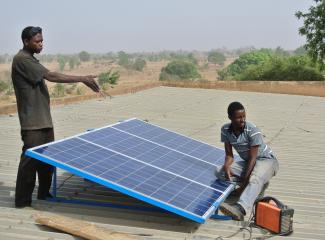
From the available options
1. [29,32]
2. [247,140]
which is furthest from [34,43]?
[247,140]

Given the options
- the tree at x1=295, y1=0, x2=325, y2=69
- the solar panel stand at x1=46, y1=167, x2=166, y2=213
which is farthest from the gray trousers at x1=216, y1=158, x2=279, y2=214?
the tree at x1=295, y1=0, x2=325, y2=69

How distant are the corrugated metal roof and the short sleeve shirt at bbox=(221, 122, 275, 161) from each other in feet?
2.69

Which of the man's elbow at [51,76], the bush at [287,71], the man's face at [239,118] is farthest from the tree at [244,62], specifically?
the man's elbow at [51,76]

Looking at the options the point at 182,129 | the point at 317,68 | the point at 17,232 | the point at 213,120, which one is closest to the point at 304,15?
the point at 317,68

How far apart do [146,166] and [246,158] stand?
4.13 feet

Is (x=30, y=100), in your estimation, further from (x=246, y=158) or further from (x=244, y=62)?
(x=244, y=62)

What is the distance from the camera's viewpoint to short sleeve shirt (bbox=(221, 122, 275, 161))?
6.15m

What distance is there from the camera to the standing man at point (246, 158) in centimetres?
601

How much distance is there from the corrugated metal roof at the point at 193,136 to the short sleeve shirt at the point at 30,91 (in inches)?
37.6

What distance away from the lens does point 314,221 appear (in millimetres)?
5938

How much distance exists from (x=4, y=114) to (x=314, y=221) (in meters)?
11.2

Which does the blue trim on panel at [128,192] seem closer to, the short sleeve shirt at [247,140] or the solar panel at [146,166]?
the solar panel at [146,166]

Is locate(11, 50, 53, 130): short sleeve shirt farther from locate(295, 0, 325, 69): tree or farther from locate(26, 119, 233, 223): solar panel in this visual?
locate(295, 0, 325, 69): tree

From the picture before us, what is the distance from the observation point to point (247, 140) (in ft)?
20.4
